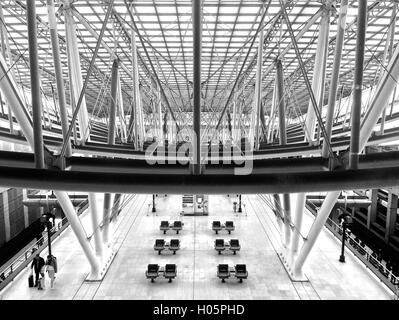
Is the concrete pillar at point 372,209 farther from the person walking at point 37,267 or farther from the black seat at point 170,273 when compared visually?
the person walking at point 37,267

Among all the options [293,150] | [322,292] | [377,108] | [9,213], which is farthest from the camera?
[9,213]

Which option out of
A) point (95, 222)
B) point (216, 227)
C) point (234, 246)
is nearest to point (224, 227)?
point (216, 227)

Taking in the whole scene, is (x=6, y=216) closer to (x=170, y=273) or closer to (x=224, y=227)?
(x=224, y=227)

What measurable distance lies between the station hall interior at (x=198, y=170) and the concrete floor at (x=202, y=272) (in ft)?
0.34

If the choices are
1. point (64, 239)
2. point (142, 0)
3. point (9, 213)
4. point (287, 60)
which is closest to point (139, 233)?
point (64, 239)

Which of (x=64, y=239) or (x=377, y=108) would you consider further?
(x=64, y=239)

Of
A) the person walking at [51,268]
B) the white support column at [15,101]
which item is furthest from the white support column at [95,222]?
the white support column at [15,101]

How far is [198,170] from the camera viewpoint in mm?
7855

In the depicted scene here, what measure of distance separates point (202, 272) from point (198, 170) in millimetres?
14567

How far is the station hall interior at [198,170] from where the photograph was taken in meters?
7.57

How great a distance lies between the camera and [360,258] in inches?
872

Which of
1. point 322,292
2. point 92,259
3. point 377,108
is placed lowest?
point 322,292

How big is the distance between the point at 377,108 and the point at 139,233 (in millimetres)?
21568
